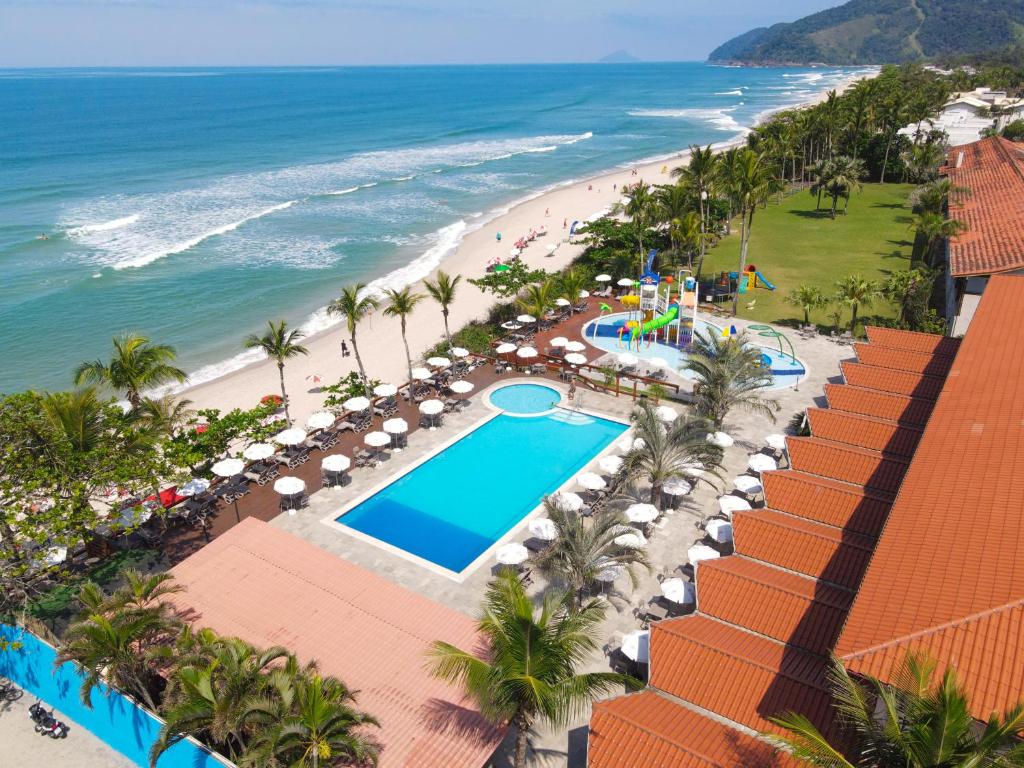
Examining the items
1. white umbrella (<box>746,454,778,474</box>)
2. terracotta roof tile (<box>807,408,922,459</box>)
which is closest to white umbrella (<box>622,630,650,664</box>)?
white umbrella (<box>746,454,778,474</box>)

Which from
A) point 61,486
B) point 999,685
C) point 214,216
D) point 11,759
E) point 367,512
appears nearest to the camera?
point 999,685

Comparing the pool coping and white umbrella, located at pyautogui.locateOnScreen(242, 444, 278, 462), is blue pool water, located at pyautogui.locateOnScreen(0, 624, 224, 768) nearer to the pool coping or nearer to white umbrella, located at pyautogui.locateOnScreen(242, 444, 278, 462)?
the pool coping

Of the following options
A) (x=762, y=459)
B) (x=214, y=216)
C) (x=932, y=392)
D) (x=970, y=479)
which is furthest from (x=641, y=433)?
(x=214, y=216)

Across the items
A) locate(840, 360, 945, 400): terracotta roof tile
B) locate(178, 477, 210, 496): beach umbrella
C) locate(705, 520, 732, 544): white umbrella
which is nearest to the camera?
locate(705, 520, 732, 544): white umbrella

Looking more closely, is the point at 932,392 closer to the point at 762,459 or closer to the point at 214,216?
the point at 762,459

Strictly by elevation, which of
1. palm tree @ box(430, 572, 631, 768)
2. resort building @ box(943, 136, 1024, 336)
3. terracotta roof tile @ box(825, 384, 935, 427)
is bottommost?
terracotta roof tile @ box(825, 384, 935, 427)

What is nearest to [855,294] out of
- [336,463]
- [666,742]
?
[336,463]

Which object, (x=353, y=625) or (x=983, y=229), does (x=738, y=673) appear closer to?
(x=353, y=625)
